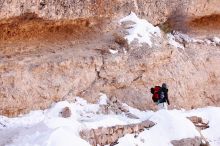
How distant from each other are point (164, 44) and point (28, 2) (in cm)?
489

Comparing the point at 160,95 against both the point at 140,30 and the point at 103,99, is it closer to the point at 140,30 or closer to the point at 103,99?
the point at 103,99

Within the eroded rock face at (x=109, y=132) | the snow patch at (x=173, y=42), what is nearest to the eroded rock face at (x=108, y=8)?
the snow patch at (x=173, y=42)

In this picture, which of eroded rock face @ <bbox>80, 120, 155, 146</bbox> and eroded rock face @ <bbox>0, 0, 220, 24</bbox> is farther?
eroded rock face @ <bbox>0, 0, 220, 24</bbox>

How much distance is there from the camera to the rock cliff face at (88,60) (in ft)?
45.9

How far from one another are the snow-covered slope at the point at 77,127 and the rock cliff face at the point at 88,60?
435mm

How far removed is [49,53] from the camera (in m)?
14.7

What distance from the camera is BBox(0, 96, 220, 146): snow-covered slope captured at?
11.6 metres

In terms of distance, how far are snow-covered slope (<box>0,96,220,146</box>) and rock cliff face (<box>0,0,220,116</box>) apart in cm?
43

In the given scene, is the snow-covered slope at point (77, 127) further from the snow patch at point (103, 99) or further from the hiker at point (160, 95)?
the hiker at point (160, 95)

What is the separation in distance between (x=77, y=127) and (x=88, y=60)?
313cm

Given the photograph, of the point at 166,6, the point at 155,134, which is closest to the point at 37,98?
the point at 155,134

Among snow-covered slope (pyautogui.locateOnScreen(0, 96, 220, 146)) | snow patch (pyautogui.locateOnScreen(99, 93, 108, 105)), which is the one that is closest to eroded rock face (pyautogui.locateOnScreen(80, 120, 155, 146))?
snow-covered slope (pyautogui.locateOnScreen(0, 96, 220, 146))

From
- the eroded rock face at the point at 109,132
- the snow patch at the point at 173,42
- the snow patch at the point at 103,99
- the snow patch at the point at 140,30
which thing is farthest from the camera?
the snow patch at the point at 173,42

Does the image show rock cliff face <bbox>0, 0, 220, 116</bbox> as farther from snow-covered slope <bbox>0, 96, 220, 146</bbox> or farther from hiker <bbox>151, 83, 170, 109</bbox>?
hiker <bbox>151, 83, 170, 109</bbox>
